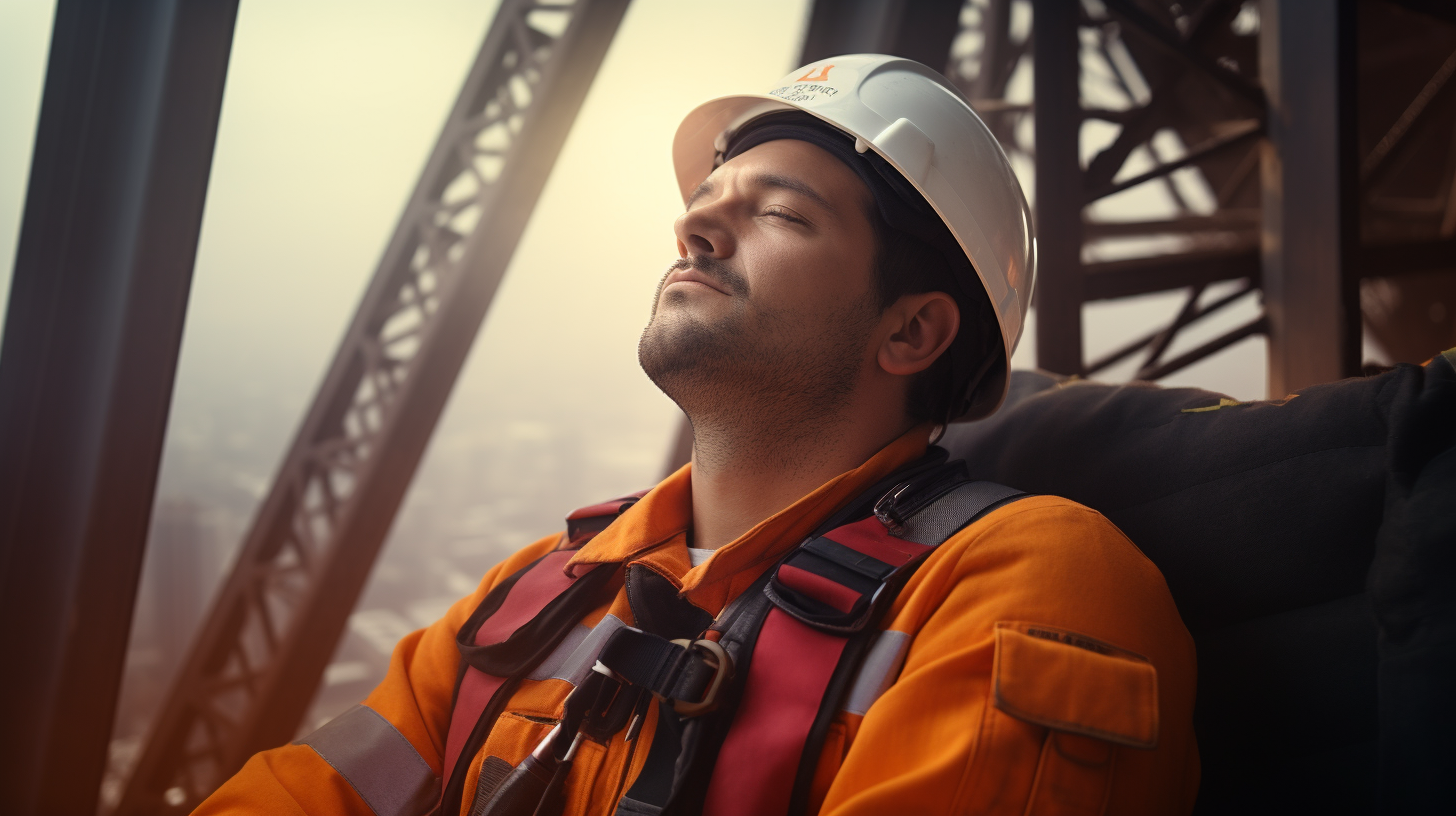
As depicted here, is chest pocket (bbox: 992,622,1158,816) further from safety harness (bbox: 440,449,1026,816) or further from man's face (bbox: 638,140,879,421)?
man's face (bbox: 638,140,879,421)

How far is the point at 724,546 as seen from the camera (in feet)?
4.22

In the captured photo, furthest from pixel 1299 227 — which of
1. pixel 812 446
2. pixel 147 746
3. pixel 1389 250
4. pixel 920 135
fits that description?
pixel 147 746

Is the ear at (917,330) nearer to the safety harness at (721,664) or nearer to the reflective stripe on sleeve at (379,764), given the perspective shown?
the safety harness at (721,664)

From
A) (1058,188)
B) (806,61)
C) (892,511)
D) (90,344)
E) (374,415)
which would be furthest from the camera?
(374,415)

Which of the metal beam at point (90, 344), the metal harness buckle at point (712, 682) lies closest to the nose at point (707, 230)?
the metal harness buckle at point (712, 682)

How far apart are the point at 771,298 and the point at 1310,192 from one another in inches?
75.9

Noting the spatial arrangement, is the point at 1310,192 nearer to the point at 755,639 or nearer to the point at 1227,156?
the point at 1227,156

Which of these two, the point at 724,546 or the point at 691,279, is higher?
the point at 691,279

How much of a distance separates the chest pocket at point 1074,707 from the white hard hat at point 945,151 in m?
0.82

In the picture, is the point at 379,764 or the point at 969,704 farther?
the point at 379,764

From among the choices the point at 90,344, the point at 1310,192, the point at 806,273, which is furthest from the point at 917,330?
the point at 90,344

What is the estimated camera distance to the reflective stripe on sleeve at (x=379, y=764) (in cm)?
131

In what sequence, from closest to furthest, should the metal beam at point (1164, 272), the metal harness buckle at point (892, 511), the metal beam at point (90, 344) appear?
the metal harness buckle at point (892, 511) → the metal beam at point (90, 344) → the metal beam at point (1164, 272)

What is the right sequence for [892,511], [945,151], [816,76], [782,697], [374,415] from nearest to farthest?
[782,697] < [892,511] < [945,151] < [816,76] < [374,415]
